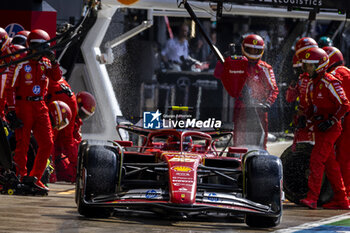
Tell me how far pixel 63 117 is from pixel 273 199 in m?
4.17

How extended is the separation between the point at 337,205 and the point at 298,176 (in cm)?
58

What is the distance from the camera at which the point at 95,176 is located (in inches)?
305

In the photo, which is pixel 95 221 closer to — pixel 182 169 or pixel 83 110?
pixel 182 169

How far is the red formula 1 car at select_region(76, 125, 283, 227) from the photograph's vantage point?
733 centimetres

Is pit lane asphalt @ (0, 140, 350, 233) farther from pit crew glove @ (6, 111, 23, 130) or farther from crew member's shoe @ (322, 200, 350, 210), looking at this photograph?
pit crew glove @ (6, 111, 23, 130)

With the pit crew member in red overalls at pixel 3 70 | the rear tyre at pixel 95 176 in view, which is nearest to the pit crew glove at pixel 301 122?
the rear tyre at pixel 95 176

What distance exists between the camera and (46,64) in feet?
32.7

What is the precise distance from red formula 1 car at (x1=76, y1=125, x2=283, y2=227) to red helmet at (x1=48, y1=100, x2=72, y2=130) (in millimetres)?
2707

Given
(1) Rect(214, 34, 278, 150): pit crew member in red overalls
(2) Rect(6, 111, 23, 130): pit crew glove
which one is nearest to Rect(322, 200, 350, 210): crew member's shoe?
(1) Rect(214, 34, 278, 150): pit crew member in red overalls

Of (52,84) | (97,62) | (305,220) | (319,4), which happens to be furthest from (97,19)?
(305,220)

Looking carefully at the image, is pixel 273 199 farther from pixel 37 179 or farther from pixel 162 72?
pixel 162 72

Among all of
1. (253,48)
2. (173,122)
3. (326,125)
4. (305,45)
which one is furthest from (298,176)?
(253,48)

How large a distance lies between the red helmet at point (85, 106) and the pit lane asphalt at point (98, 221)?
112 inches

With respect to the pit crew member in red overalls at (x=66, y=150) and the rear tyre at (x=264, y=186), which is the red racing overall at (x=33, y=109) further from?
the rear tyre at (x=264, y=186)
